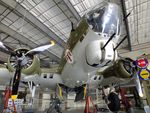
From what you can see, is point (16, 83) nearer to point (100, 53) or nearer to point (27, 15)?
point (100, 53)

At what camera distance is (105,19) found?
4258 millimetres

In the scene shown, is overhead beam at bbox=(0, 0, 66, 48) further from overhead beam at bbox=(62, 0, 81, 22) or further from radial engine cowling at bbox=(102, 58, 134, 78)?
radial engine cowling at bbox=(102, 58, 134, 78)

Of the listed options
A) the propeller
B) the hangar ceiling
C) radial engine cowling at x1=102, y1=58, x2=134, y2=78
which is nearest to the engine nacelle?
the propeller

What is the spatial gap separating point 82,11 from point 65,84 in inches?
182

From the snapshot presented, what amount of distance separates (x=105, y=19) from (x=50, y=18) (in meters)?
5.47

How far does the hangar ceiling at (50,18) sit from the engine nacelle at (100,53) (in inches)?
160

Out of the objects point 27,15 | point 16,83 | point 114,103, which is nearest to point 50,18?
point 27,15

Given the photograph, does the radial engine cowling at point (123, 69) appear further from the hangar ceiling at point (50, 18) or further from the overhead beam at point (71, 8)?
the overhead beam at point (71, 8)

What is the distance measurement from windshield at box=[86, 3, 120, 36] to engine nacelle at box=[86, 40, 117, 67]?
409 mm

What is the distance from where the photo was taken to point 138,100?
785 centimetres

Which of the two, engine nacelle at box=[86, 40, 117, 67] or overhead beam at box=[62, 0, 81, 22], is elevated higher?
overhead beam at box=[62, 0, 81, 22]

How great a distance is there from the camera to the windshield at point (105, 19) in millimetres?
4238

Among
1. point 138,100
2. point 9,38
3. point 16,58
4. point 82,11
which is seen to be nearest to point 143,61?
point 138,100

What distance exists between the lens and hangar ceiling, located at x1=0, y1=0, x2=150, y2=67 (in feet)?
25.1
